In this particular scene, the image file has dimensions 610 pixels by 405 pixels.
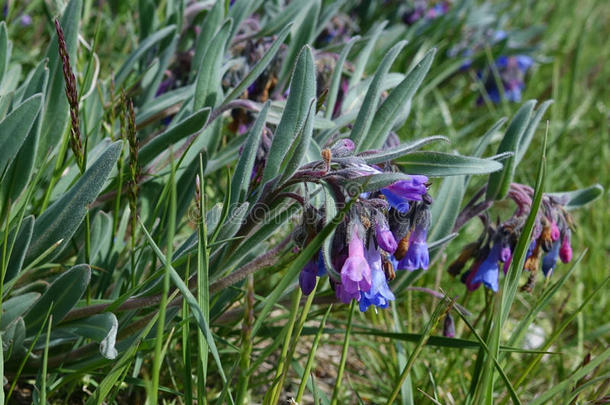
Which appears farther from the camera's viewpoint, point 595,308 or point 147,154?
point 595,308

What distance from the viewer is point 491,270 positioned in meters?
2.14

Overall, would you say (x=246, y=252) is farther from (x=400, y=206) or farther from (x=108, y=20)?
(x=108, y=20)

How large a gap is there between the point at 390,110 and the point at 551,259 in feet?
2.35

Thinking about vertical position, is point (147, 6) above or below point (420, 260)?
above

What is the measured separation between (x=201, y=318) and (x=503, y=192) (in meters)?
1.08

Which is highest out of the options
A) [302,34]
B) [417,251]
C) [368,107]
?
[368,107]

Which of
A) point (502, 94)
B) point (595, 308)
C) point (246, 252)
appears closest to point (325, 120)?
point (246, 252)

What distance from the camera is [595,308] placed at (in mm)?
2971

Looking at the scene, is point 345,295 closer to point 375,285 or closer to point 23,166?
point 375,285

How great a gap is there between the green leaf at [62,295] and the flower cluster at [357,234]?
555mm

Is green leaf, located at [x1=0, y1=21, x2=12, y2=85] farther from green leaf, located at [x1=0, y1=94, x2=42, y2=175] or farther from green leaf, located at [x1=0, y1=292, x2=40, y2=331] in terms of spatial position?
green leaf, located at [x1=0, y1=292, x2=40, y2=331]

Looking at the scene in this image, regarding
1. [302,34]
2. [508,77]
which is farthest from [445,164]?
[508,77]

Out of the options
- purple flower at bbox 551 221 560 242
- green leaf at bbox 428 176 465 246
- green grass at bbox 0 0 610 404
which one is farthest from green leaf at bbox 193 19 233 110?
purple flower at bbox 551 221 560 242

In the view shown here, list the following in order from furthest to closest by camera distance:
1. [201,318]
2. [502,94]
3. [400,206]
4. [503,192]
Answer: [502,94] → [503,192] → [400,206] → [201,318]
